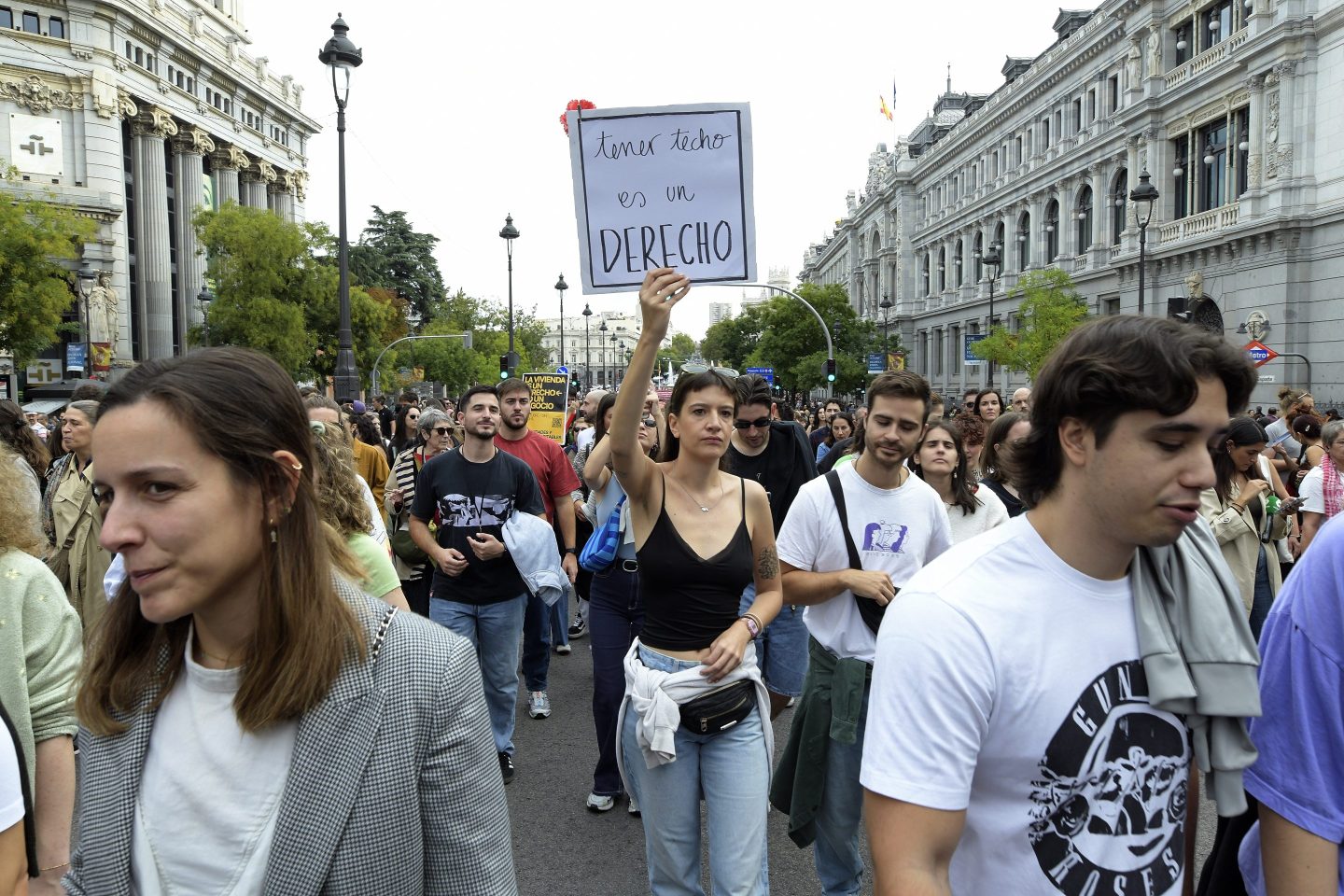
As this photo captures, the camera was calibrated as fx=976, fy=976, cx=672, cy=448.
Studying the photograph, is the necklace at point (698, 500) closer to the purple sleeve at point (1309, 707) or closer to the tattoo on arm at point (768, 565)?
the tattoo on arm at point (768, 565)

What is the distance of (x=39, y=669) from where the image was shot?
2.58 m

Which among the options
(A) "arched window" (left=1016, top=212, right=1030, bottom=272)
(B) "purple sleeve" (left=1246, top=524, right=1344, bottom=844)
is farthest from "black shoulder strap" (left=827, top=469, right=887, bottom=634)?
(A) "arched window" (left=1016, top=212, right=1030, bottom=272)

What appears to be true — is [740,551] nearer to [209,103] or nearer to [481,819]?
[481,819]

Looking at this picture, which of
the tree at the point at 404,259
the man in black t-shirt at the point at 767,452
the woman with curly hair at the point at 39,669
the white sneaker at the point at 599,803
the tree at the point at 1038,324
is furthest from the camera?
the tree at the point at 404,259

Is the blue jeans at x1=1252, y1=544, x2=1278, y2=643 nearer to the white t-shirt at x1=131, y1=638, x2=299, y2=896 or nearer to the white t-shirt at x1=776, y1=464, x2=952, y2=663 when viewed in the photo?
the white t-shirt at x1=776, y1=464, x2=952, y2=663

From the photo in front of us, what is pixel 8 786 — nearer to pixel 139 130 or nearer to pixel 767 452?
pixel 767 452

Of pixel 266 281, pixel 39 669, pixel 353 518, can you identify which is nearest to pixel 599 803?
pixel 353 518

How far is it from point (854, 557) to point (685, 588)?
751 mm

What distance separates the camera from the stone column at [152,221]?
51562 millimetres

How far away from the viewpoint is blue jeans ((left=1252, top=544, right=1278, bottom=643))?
6148mm

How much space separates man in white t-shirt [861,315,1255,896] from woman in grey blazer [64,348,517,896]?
78cm

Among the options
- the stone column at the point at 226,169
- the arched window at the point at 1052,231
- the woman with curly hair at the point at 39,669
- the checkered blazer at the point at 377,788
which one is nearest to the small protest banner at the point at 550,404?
the woman with curly hair at the point at 39,669

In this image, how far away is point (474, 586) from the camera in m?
5.83

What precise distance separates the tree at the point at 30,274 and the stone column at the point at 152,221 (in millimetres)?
22037
